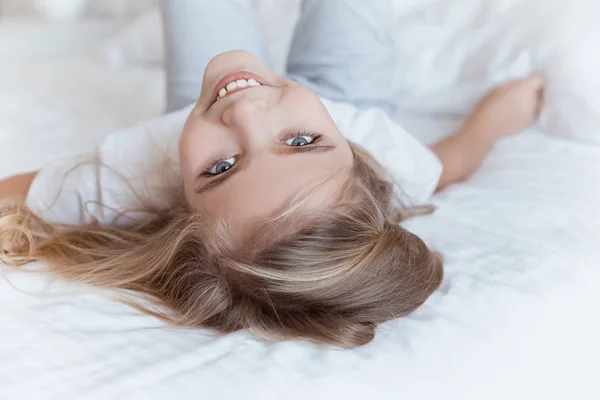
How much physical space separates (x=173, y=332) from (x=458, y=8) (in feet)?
2.95

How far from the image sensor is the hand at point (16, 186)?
952 mm

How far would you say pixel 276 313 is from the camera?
27.6 inches

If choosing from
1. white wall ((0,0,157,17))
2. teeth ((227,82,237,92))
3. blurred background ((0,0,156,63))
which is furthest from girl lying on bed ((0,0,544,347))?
white wall ((0,0,157,17))

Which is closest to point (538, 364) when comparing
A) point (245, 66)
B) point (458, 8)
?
point (245, 66)

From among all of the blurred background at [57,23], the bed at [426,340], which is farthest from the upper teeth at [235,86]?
the blurred background at [57,23]

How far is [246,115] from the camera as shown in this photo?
0.75 m

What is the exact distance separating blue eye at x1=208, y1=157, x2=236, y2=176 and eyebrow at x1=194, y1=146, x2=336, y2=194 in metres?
0.02

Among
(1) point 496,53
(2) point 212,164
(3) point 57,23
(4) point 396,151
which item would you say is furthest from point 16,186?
(3) point 57,23

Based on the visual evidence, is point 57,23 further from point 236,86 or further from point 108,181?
point 236,86

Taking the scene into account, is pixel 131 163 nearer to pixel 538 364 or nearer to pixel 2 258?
pixel 2 258

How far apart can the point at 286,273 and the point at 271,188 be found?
11 cm

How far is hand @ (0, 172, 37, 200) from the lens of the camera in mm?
952

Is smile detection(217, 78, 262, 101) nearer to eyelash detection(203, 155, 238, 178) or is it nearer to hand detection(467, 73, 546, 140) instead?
eyelash detection(203, 155, 238, 178)

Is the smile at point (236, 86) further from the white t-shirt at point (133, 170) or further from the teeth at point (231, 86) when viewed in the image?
the white t-shirt at point (133, 170)
